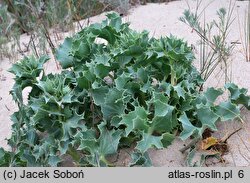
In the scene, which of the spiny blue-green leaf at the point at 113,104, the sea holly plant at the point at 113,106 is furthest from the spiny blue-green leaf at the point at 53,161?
the spiny blue-green leaf at the point at 113,104

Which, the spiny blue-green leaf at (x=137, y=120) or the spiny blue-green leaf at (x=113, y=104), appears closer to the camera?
the spiny blue-green leaf at (x=137, y=120)

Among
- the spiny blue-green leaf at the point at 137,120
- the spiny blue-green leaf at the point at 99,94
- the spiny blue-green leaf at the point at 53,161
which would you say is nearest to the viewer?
the spiny blue-green leaf at the point at 137,120

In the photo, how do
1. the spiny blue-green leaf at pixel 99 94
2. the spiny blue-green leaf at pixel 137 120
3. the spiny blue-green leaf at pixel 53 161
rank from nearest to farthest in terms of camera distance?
the spiny blue-green leaf at pixel 137 120
the spiny blue-green leaf at pixel 53 161
the spiny blue-green leaf at pixel 99 94

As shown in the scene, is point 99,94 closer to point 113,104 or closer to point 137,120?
point 113,104

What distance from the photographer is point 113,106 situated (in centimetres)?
244

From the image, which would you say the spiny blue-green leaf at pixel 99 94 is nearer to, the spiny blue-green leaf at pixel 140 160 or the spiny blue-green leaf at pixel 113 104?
the spiny blue-green leaf at pixel 113 104

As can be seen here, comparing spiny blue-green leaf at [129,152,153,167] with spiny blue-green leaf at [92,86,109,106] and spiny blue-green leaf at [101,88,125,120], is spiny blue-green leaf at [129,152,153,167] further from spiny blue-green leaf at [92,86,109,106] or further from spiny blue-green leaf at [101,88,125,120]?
spiny blue-green leaf at [92,86,109,106]

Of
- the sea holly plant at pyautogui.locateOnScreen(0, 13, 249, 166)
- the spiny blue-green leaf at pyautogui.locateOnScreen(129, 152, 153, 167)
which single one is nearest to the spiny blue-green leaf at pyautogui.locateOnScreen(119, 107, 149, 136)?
the sea holly plant at pyautogui.locateOnScreen(0, 13, 249, 166)

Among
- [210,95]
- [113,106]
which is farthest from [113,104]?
[210,95]

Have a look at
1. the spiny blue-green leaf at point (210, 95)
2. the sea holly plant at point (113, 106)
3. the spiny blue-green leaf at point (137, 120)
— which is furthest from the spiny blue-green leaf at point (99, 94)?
the spiny blue-green leaf at point (210, 95)

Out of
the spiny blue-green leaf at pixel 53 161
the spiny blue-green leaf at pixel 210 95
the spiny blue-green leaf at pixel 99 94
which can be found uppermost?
the spiny blue-green leaf at pixel 99 94

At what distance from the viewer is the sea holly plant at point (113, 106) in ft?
7.55

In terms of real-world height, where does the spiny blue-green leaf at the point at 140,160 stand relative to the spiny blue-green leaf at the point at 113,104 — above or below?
below

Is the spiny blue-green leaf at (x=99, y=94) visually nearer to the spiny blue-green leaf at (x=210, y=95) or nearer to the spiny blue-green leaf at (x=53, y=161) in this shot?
the spiny blue-green leaf at (x=53, y=161)
